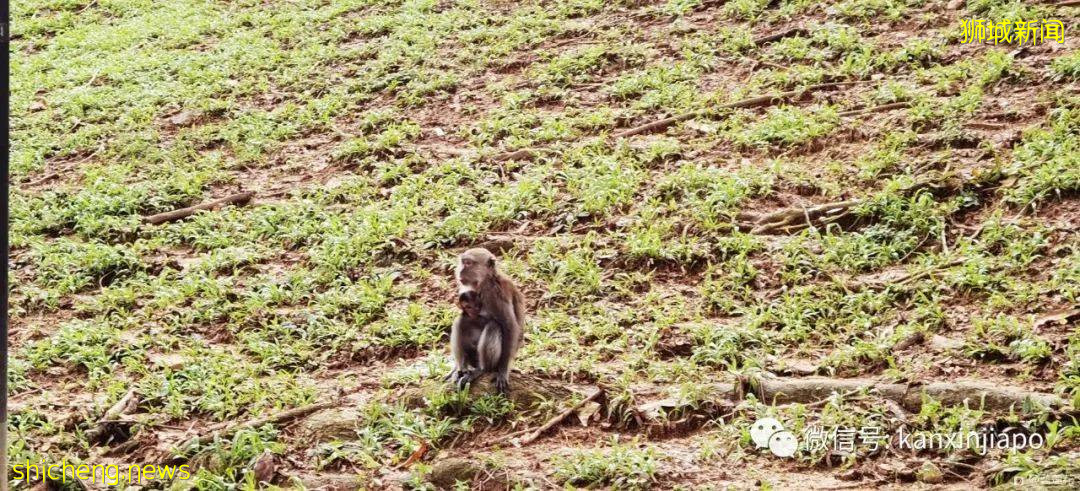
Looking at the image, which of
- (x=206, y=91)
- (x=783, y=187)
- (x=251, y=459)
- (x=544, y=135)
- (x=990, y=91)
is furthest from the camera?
(x=206, y=91)

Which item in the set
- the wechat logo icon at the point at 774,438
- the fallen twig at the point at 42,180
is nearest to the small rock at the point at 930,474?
the wechat logo icon at the point at 774,438

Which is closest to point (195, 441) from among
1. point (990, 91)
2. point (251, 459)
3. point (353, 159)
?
point (251, 459)

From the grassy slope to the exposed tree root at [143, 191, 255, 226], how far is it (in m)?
0.18

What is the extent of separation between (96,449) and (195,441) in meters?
0.74

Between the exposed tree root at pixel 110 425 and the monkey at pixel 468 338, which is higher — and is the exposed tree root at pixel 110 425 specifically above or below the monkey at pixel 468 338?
below

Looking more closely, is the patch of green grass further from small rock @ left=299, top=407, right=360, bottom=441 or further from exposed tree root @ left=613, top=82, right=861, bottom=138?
exposed tree root @ left=613, top=82, right=861, bottom=138

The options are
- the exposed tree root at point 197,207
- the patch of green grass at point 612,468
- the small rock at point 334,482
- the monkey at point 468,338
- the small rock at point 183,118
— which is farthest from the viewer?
the small rock at point 183,118

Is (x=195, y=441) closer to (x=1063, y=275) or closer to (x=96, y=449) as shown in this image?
(x=96, y=449)

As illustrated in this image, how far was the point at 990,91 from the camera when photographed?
8664mm

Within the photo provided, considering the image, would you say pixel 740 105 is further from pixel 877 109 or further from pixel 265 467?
pixel 265 467

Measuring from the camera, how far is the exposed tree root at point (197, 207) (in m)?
9.13

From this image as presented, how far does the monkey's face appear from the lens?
5277mm

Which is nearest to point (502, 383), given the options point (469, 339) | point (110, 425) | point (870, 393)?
point (469, 339)

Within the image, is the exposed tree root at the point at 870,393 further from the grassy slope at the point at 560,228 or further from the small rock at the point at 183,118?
the small rock at the point at 183,118
